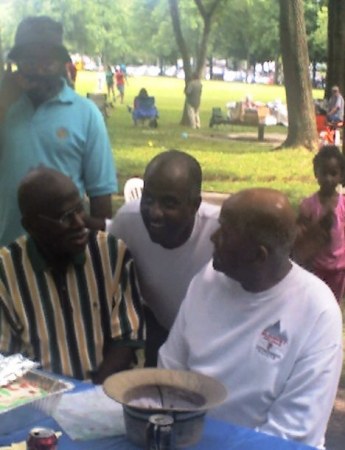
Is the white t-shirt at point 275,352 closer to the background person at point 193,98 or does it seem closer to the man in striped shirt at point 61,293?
the man in striped shirt at point 61,293

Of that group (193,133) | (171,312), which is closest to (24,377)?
(171,312)

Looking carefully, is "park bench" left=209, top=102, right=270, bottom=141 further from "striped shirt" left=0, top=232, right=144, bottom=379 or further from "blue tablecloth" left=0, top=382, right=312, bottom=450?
"blue tablecloth" left=0, top=382, right=312, bottom=450

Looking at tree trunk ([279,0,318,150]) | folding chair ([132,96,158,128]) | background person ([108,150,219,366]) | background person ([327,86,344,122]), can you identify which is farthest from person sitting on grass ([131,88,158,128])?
background person ([108,150,219,366])

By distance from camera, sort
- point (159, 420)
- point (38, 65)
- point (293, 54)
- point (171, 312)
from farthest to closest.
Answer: point (293, 54) → point (38, 65) → point (171, 312) → point (159, 420)

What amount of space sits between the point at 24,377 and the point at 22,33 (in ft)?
5.93

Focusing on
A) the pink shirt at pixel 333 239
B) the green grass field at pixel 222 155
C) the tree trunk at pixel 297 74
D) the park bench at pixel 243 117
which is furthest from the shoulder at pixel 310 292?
the park bench at pixel 243 117

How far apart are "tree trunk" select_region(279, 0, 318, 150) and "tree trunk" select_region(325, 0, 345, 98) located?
3.57 feet

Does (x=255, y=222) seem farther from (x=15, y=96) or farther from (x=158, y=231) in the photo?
(x=15, y=96)

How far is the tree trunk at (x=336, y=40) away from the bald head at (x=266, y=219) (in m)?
12.2

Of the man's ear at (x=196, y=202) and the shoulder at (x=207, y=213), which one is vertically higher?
the man's ear at (x=196, y=202)

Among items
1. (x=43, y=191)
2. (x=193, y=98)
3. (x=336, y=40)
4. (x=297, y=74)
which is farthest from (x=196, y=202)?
(x=193, y=98)

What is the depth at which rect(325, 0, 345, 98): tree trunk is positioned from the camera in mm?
14930

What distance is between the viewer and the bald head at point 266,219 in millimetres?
2814

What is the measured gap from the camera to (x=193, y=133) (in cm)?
2356
